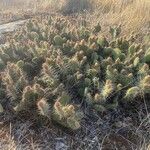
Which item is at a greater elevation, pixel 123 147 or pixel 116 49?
pixel 116 49

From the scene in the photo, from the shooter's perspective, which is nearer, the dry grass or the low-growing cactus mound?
the low-growing cactus mound

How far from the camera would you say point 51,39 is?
5129 mm

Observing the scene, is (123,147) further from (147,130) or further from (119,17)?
(119,17)

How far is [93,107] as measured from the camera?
3.93m

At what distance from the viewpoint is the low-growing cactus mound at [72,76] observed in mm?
3787

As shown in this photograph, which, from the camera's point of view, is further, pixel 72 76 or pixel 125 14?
pixel 125 14

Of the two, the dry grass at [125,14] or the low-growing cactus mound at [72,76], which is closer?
the low-growing cactus mound at [72,76]

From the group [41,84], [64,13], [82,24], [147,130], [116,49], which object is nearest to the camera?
[147,130]

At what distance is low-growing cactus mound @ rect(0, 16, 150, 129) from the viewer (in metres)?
3.79

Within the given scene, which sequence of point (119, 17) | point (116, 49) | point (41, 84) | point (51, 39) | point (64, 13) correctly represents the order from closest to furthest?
point (41, 84) < point (116, 49) < point (51, 39) < point (119, 17) < point (64, 13)

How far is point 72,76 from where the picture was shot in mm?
4137

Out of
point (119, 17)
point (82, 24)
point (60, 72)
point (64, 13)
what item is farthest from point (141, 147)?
point (64, 13)

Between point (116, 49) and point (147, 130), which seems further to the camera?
point (116, 49)

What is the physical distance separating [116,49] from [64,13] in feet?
13.4
